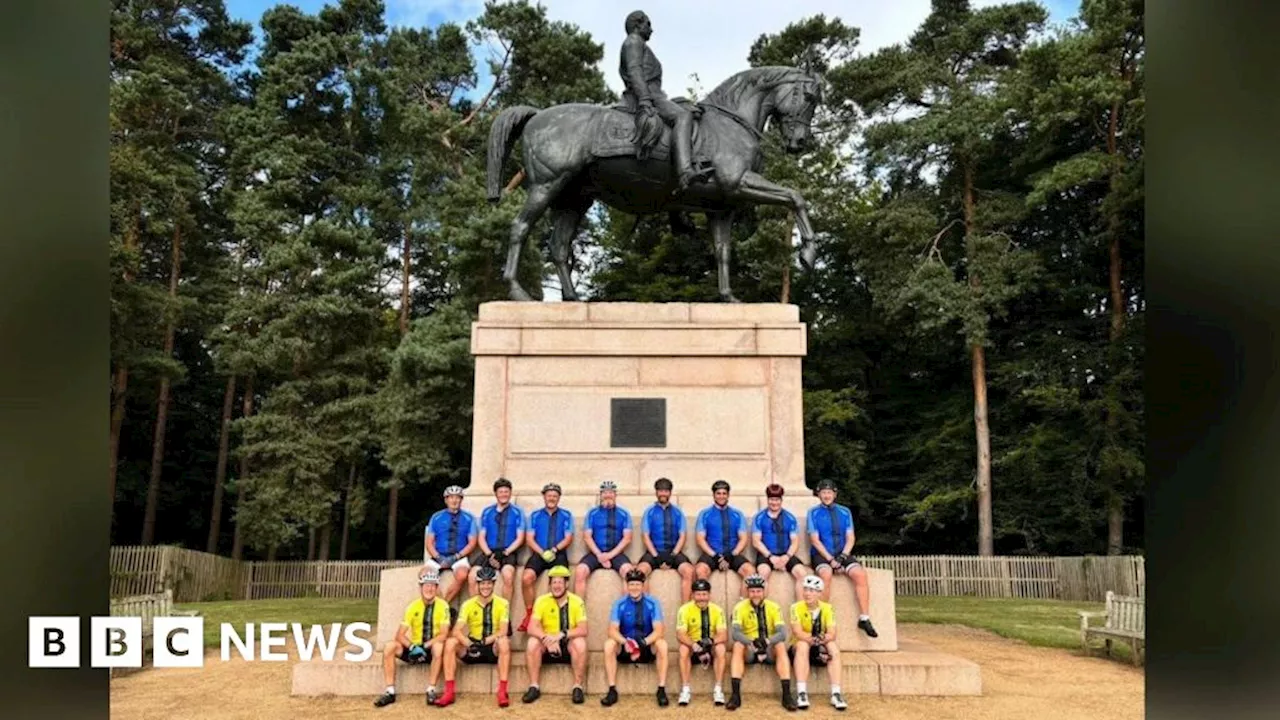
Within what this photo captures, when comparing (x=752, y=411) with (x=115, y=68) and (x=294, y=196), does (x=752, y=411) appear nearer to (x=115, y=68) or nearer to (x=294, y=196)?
(x=294, y=196)

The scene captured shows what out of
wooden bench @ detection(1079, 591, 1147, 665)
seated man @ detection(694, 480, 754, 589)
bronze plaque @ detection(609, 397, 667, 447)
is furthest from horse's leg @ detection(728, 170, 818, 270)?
wooden bench @ detection(1079, 591, 1147, 665)

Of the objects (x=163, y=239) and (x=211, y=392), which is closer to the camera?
(x=163, y=239)

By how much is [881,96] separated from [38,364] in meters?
27.0

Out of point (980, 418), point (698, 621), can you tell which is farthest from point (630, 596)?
point (980, 418)

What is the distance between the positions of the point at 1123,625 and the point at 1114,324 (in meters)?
15.3

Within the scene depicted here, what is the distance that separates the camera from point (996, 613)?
14.0 m

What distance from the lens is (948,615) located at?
1356cm

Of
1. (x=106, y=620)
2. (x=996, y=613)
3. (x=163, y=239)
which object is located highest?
(x=163, y=239)

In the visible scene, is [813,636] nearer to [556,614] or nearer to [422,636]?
[556,614]

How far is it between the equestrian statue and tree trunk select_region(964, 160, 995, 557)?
1485 centimetres

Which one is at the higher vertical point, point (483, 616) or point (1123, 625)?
point (483, 616)

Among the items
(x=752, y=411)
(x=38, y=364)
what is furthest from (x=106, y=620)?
(x=752, y=411)

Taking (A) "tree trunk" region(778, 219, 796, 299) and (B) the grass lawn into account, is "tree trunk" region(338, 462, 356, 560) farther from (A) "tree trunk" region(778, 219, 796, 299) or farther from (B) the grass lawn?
(A) "tree trunk" region(778, 219, 796, 299)

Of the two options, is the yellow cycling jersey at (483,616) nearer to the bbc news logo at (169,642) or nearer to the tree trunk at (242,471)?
the bbc news logo at (169,642)
